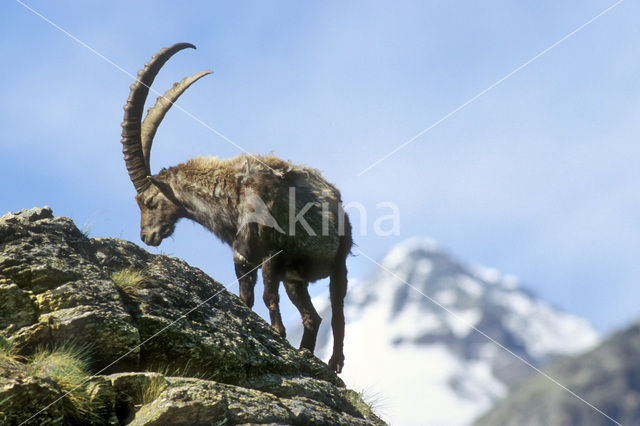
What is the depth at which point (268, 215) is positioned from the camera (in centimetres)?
883

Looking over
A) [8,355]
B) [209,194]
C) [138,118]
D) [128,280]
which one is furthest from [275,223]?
[8,355]

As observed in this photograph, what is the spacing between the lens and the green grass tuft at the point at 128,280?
23.2 feet

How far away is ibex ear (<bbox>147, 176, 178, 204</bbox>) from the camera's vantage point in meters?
10.1

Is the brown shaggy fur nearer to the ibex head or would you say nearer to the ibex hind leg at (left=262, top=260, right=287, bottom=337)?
the ibex hind leg at (left=262, top=260, right=287, bottom=337)

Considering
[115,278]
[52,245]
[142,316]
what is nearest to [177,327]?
[142,316]

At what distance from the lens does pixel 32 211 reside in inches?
296

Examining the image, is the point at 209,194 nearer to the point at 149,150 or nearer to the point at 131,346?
the point at 149,150

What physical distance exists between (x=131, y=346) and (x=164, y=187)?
173 inches

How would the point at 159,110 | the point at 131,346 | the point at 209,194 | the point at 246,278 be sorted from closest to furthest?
the point at 131,346 → the point at 246,278 → the point at 209,194 → the point at 159,110

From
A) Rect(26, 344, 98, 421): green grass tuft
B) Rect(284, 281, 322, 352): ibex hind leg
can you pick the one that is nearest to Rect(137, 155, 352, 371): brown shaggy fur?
Rect(284, 281, 322, 352): ibex hind leg

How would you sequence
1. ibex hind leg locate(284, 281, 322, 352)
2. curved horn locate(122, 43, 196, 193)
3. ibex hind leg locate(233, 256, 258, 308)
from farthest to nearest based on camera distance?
curved horn locate(122, 43, 196, 193), ibex hind leg locate(284, 281, 322, 352), ibex hind leg locate(233, 256, 258, 308)

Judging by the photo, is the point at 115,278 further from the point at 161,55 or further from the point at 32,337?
the point at 161,55

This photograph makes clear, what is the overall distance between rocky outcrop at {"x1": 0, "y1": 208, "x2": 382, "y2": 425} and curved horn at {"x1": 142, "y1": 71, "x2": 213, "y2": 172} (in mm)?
3415

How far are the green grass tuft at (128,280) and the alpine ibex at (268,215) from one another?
1.90 meters
